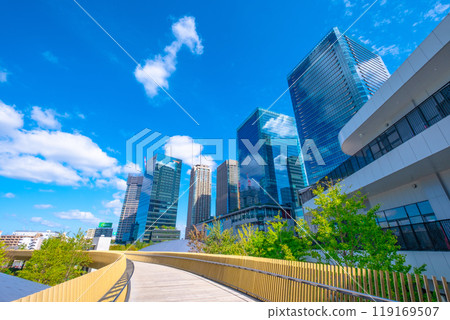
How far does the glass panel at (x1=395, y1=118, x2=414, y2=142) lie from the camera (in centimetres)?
1173

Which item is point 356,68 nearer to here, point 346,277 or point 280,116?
point 280,116

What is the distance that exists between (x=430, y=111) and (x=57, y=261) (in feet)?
147

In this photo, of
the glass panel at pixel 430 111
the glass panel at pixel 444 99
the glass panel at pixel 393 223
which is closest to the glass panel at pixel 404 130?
the glass panel at pixel 430 111

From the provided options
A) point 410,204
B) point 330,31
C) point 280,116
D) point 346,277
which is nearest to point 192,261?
point 346,277

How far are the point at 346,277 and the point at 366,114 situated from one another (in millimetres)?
14445

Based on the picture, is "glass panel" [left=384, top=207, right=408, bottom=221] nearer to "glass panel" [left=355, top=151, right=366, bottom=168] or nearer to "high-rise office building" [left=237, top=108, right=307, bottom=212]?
"glass panel" [left=355, top=151, right=366, bottom=168]

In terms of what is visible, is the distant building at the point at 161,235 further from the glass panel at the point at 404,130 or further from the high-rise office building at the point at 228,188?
the glass panel at the point at 404,130

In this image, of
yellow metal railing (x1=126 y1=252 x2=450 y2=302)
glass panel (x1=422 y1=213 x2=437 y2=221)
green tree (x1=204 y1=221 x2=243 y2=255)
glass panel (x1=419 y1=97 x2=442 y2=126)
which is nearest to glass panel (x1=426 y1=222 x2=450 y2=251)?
glass panel (x1=422 y1=213 x2=437 y2=221)

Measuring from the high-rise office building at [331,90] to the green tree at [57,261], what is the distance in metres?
88.3

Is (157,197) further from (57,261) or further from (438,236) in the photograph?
(438,236)

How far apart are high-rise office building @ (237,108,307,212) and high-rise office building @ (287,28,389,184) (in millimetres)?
13943

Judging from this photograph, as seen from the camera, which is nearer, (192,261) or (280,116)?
(192,261)

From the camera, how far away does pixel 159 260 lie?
74.5ft

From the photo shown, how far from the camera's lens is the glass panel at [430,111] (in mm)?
10199
